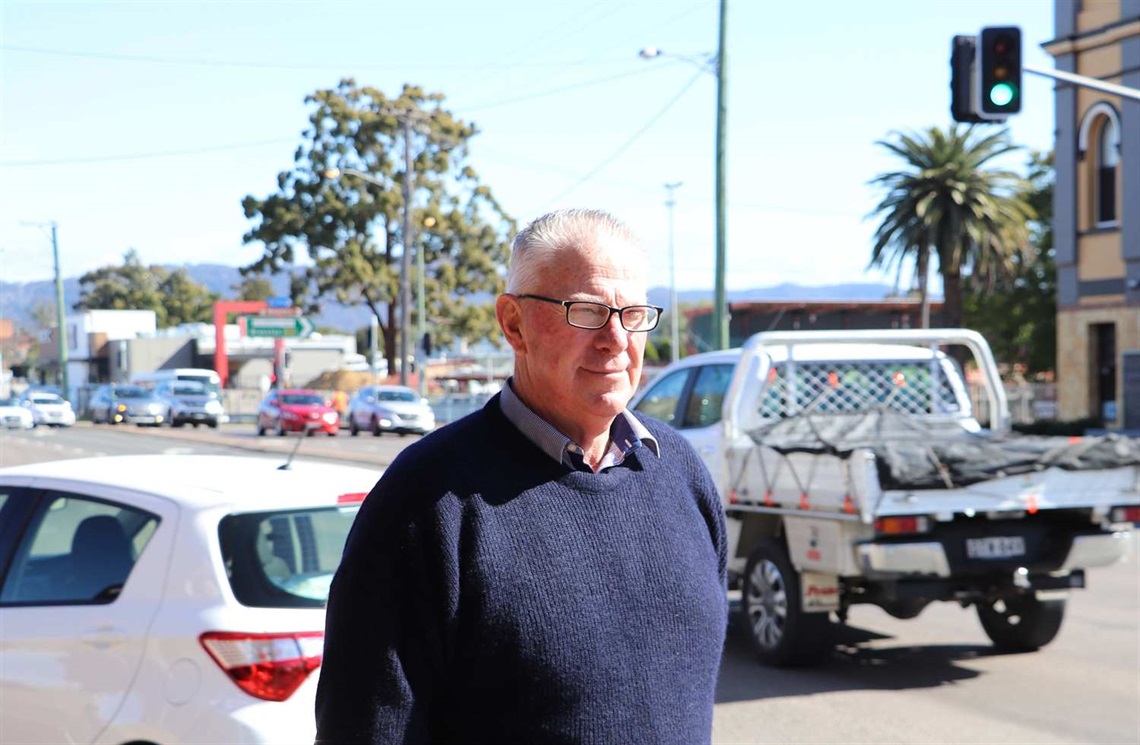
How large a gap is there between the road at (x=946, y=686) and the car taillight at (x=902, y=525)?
38.0 inches

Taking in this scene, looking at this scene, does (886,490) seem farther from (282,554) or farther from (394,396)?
(394,396)

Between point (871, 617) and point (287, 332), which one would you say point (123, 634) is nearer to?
point (871, 617)

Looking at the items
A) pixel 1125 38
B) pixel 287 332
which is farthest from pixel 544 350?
pixel 287 332

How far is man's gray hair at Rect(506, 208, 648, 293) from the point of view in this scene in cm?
257

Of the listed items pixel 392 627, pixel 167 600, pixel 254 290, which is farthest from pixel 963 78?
pixel 254 290

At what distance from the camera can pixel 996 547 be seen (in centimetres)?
823

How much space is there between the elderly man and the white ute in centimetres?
445

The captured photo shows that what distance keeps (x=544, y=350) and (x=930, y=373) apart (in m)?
8.13

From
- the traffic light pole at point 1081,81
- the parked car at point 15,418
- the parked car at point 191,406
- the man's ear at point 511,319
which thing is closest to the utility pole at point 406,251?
the parked car at point 191,406

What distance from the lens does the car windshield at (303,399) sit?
4322cm

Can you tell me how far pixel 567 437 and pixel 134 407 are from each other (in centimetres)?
5282

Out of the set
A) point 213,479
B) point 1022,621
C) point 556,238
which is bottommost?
point 1022,621

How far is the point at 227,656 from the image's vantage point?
456 cm

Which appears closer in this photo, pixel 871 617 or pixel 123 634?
pixel 123 634
